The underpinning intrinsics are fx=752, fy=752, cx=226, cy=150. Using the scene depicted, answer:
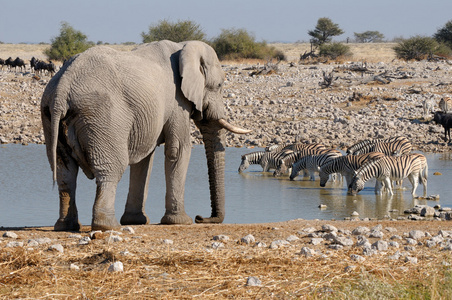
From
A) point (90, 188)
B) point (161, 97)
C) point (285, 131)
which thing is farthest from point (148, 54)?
point (285, 131)

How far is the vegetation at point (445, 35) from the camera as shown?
142 ft

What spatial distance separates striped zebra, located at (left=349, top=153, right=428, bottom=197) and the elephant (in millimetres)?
4580

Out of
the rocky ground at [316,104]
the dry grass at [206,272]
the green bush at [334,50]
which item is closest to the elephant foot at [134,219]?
the dry grass at [206,272]

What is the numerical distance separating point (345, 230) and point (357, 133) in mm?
11951

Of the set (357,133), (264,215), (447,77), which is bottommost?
(264,215)

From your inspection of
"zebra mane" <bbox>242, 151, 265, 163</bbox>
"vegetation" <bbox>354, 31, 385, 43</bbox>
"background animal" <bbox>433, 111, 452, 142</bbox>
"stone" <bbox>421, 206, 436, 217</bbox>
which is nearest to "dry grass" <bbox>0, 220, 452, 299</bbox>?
"stone" <bbox>421, 206, 436, 217</bbox>

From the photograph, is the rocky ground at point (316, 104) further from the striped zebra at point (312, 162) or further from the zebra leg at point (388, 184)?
the zebra leg at point (388, 184)

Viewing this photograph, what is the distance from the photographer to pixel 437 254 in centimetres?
609

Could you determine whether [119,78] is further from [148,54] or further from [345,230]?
[345,230]

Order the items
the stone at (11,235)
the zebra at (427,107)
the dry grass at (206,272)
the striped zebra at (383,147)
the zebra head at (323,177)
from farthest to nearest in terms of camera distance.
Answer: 1. the zebra at (427,107)
2. the striped zebra at (383,147)
3. the zebra head at (323,177)
4. the stone at (11,235)
5. the dry grass at (206,272)

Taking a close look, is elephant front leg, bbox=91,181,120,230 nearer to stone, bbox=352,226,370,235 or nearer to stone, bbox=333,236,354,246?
stone, bbox=333,236,354,246

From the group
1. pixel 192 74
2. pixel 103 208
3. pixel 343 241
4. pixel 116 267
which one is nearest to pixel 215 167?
pixel 192 74

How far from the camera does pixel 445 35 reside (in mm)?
44438

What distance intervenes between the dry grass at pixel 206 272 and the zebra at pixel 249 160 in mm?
8397
